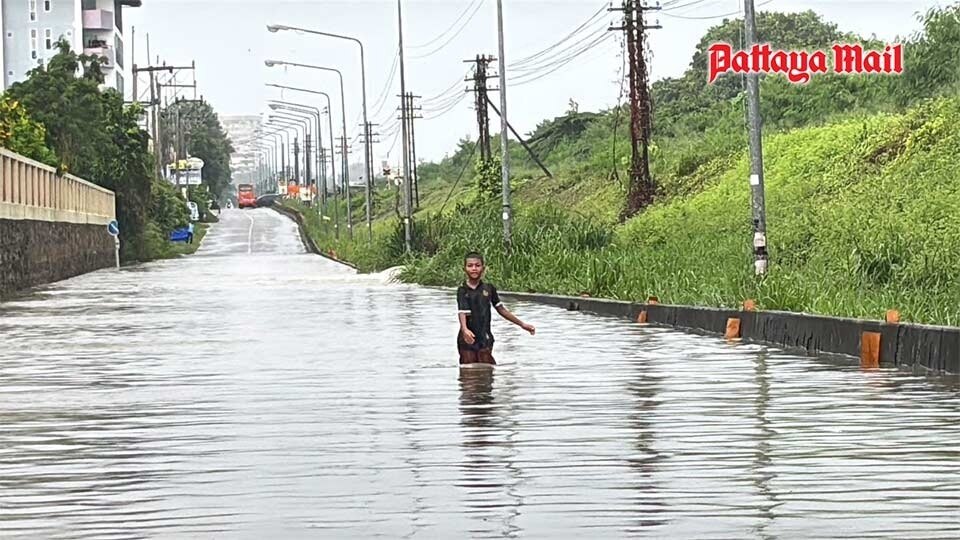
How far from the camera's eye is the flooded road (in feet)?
33.2

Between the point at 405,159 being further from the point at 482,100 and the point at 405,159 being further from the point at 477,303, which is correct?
the point at 477,303

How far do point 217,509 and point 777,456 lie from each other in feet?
12.3

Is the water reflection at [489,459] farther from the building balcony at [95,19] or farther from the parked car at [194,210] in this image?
the building balcony at [95,19]

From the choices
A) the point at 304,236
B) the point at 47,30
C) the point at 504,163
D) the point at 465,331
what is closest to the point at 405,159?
the point at 504,163

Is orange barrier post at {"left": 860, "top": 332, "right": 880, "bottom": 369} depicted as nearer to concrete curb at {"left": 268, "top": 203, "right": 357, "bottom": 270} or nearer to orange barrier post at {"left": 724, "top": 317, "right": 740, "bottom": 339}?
orange barrier post at {"left": 724, "top": 317, "right": 740, "bottom": 339}

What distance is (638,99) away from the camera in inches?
2709

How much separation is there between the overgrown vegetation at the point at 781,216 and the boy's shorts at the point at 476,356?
4593 millimetres

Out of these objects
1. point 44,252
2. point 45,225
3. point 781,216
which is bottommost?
point 44,252

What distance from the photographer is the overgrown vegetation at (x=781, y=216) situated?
30.3m

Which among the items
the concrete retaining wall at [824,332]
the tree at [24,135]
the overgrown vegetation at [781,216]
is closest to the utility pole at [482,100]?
the overgrown vegetation at [781,216]

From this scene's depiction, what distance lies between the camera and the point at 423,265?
195ft

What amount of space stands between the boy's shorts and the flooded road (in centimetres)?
25

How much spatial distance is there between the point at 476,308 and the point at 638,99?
48.9 metres

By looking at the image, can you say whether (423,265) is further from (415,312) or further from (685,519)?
(685,519)
